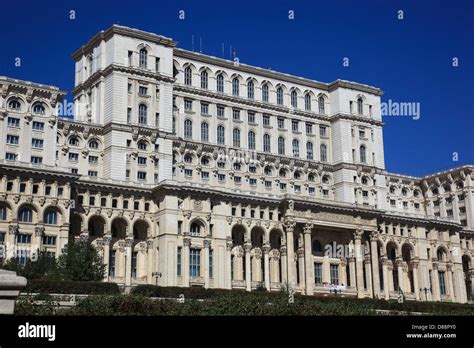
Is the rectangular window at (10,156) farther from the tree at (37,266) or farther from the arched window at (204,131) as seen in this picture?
the arched window at (204,131)

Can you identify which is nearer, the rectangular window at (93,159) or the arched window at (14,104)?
the arched window at (14,104)

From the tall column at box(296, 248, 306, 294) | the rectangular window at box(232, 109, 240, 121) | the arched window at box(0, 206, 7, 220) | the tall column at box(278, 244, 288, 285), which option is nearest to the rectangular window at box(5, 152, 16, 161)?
the arched window at box(0, 206, 7, 220)

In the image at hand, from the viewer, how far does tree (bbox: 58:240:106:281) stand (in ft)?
242

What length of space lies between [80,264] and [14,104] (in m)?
27.8

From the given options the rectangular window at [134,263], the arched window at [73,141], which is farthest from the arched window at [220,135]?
the rectangular window at [134,263]

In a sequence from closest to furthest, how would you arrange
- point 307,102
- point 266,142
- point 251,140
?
1. point 251,140
2. point 266,142
3. point 307,102

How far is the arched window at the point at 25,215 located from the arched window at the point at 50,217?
5.58ft

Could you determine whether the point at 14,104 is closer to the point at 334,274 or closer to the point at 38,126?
the point at 38,126

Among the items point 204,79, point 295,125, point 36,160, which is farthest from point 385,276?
point 36,160

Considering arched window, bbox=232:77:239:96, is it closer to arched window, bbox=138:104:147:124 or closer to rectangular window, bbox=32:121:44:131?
arched window, bbox=138:104:147:124

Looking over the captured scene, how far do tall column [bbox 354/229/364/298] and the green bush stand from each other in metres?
50.3

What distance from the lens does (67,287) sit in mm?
62625

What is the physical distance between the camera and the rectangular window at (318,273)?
4171 inches
